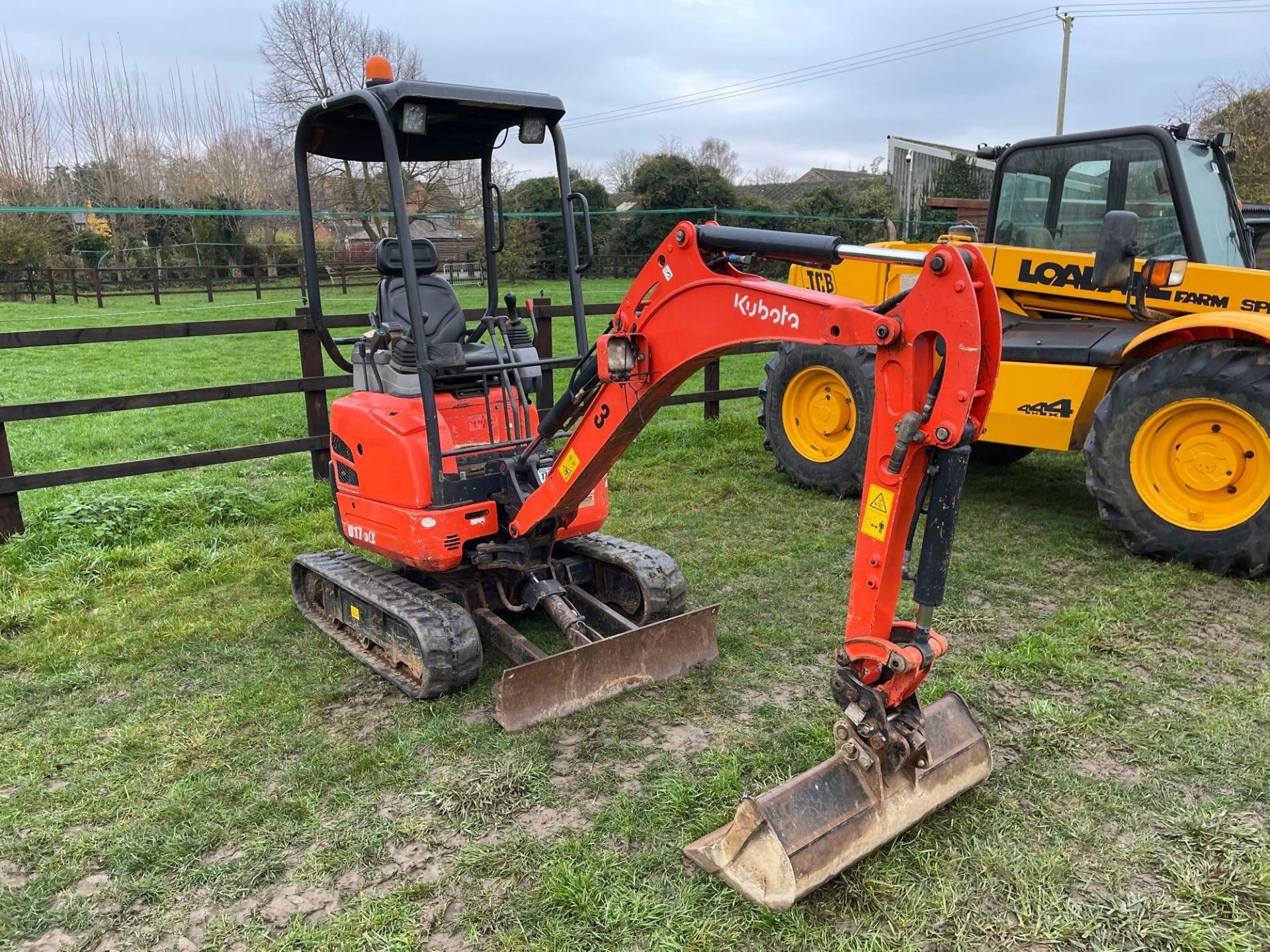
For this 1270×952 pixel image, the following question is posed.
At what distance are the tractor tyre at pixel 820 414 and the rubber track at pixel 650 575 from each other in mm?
2585

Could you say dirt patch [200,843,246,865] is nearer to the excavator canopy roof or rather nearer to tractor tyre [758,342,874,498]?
the excavator canopy roof

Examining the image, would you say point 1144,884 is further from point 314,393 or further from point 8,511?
point 8,511

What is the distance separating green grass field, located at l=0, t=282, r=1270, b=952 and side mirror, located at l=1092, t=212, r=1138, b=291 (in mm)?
1724

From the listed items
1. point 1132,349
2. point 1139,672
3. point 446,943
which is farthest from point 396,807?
point 1132,349

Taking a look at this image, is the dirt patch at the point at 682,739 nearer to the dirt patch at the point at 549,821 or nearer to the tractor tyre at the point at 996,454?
the dirt patch at the point at 549,821

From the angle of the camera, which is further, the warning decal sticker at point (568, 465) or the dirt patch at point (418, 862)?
the warning decal sticker at point (568, 465)

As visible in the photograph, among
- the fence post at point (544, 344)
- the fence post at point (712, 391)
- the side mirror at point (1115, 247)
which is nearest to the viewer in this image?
the side mirror at point (1115, 247)

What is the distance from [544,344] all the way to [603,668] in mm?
4194

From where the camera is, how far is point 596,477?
3891mm

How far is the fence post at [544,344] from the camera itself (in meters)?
7.41

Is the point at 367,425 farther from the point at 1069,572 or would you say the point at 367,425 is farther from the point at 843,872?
the point at 1069,572

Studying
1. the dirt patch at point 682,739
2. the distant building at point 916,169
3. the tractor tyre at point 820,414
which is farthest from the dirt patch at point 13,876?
the distant building at point 916,169

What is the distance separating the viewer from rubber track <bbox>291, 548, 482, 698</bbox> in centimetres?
384

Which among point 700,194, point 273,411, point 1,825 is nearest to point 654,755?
point 1,825
